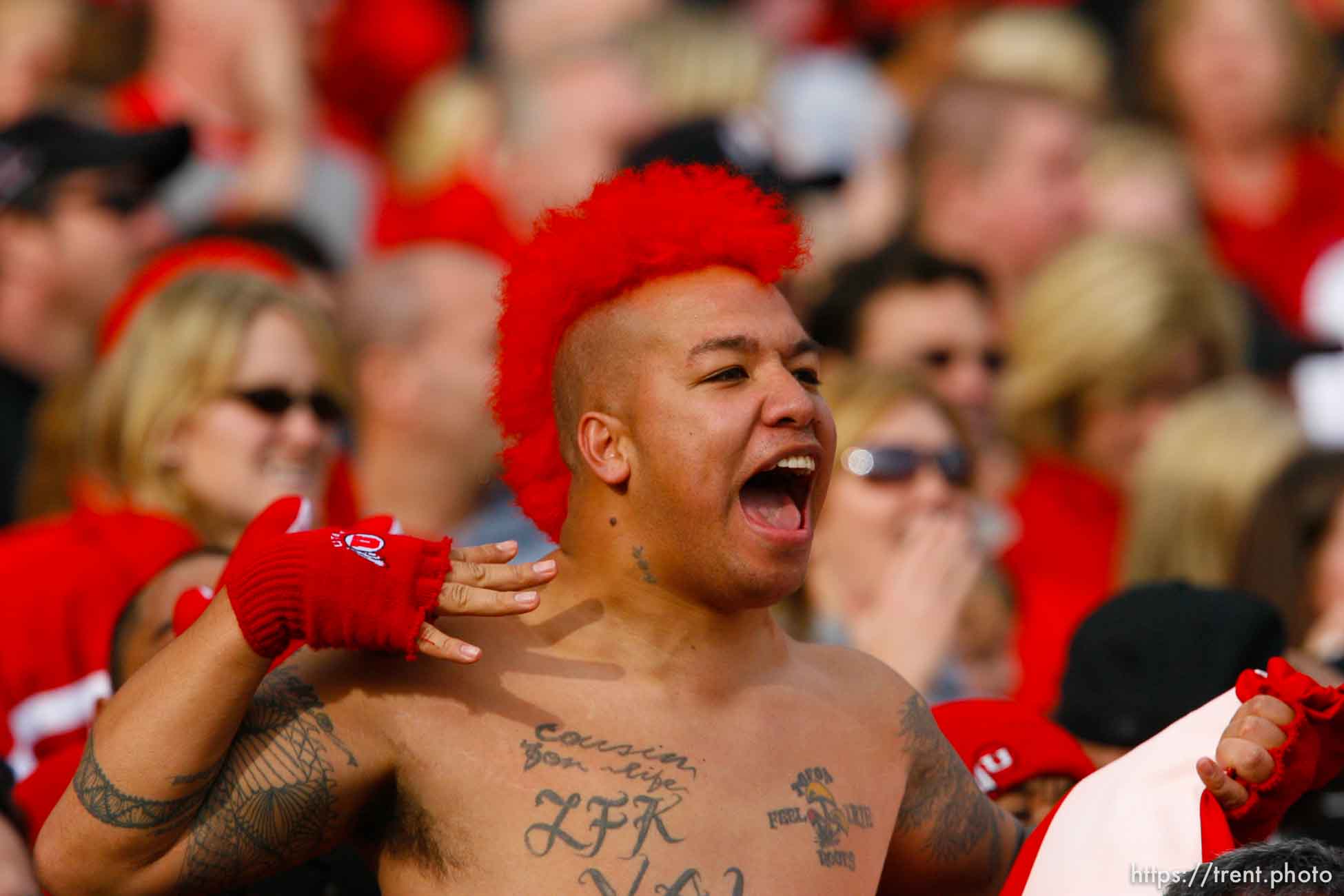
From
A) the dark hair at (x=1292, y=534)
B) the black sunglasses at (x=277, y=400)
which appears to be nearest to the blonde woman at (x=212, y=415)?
the black sunglasses at (x=277, y=400)

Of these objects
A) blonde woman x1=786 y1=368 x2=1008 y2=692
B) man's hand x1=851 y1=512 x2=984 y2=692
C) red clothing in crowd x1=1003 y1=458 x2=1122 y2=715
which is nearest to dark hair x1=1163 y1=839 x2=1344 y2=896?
man's hand x1=851 y1=512 x2=984 y2=692

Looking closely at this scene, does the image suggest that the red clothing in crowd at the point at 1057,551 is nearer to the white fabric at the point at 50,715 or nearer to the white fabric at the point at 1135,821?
the white fabric at the point at 1135,821

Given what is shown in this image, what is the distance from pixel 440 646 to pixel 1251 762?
4.09 ft

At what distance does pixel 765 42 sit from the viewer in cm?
862

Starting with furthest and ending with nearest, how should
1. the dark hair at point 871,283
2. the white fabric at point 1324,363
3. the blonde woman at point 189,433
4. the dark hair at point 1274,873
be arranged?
the white fabric at point 1324,363, the dark hair at point 871,283, the blonde woman at point 189,433, the dark hair at point 1274,873

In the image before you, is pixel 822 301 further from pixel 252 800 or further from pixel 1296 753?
pixel 252 800

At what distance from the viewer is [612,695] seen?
10.2 ft

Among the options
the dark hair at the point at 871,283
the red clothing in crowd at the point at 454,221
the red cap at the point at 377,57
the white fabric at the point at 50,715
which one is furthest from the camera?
the red cap at the point at 377,57

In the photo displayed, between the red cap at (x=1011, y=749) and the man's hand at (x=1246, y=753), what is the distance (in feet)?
2.29

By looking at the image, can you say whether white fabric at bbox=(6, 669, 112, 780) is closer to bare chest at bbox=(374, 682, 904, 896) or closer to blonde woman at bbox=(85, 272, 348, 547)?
blonde woman at bbox=(85, 272, 348, 547)

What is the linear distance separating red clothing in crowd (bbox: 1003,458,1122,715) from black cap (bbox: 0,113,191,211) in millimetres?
3113

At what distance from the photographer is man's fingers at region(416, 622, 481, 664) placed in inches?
113

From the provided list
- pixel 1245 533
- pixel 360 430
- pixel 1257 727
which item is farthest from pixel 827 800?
pixel 360 430

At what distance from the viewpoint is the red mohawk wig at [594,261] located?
10.7ft
